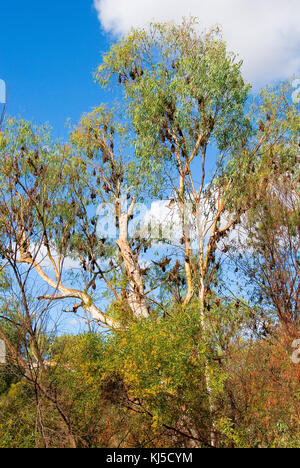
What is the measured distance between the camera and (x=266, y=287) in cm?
988

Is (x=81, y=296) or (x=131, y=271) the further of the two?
(x=81, y=296)

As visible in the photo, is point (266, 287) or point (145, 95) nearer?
point (266, 287)

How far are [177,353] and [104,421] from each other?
188 cm

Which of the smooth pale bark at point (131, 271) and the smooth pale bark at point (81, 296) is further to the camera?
the smooth pale bark at point (81, 296)

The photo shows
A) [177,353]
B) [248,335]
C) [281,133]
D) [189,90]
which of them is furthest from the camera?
[281,133]

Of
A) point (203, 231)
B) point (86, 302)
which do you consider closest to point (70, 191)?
point (86, 302)

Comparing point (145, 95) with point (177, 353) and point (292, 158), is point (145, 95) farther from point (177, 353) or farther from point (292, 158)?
point (177, 353)

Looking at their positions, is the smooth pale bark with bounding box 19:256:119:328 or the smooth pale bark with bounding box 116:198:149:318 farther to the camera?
the smooth pale bark with bounding box 19:256:119:328

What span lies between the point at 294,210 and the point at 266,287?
68.9 inches

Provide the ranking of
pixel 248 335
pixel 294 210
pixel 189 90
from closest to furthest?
pixel 294 210 < pixel 248 335 < pixel 189 90

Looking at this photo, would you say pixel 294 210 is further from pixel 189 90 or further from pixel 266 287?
pixel 189 90
